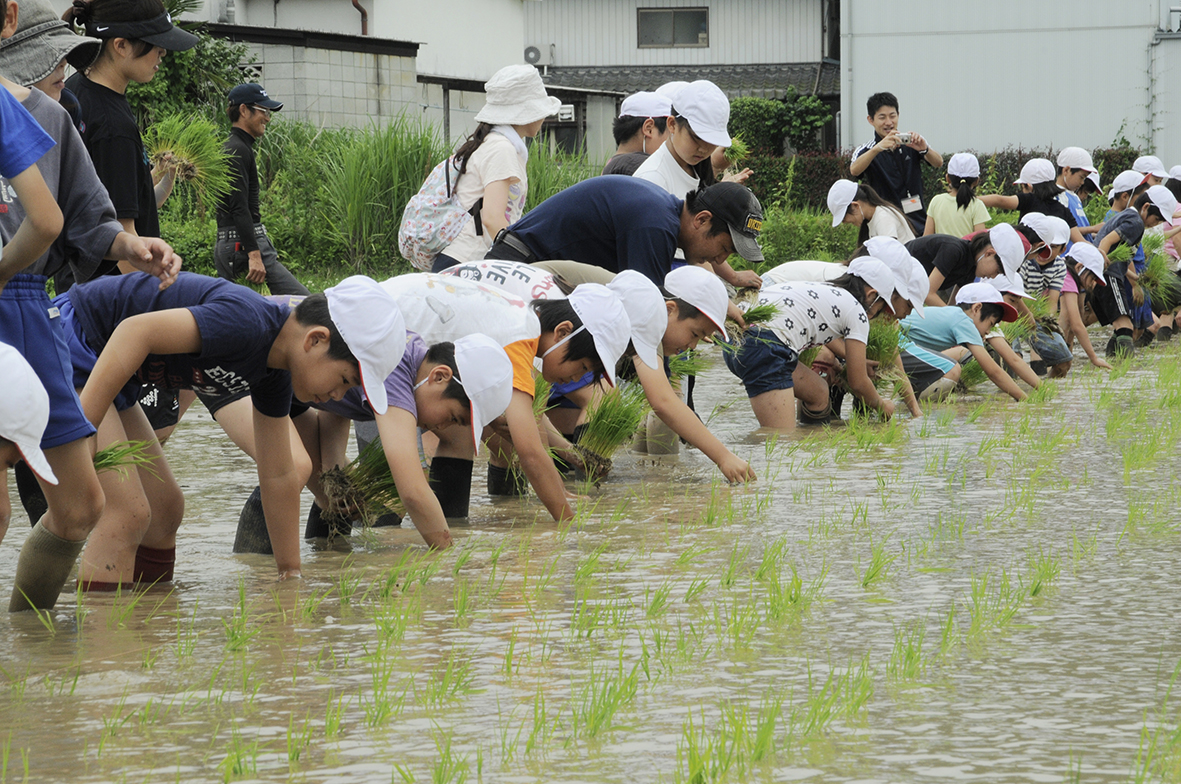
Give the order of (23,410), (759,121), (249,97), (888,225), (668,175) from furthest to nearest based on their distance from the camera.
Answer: (759,121) < (888,225) < (249,97) < (668,175) < (23,410)

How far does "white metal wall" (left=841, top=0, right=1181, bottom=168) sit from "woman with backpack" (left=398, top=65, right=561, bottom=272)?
1603 cm

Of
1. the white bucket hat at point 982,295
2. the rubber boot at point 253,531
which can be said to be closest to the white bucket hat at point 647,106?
the white bucket hat at point 982,295

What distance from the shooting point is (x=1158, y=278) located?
1107 cm

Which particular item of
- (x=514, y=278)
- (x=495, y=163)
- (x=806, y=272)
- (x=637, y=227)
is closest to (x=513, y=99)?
(x=495, y=163)

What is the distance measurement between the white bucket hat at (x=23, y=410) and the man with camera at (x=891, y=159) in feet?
21.9

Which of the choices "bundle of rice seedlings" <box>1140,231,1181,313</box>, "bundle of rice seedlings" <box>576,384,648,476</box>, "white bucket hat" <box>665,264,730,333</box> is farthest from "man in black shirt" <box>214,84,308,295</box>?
"bundle of rice seedlings" <box>1140,231,1181,313</box>

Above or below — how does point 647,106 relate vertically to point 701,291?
Answer: above

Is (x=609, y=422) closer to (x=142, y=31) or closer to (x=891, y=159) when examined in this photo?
(x=142, y=31)

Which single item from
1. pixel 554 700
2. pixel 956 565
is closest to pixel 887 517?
pixel 956 565

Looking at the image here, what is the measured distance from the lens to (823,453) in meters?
5.69

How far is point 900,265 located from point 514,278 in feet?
8.82

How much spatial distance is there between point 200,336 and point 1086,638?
2.01 m

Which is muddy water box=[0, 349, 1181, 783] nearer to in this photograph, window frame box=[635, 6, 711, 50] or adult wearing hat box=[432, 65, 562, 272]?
adult wearing hat box=[432, 65, 562, 272]

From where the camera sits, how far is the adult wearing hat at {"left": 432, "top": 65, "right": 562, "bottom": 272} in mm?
5465
